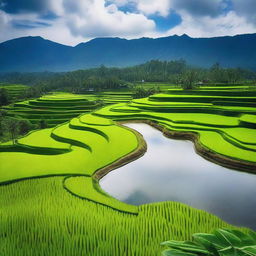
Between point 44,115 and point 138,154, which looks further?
point 44,115

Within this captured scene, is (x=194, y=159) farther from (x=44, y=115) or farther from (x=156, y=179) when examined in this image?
(x=44, y=115)

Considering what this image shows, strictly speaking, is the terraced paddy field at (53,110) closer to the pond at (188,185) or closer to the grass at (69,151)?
the grass at (69,151)

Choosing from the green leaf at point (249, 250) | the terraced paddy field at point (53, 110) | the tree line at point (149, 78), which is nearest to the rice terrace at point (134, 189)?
the green leaf at point (249, 250)

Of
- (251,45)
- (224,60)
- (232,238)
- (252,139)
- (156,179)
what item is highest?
(251,45)

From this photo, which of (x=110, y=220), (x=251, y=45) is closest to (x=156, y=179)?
(x=110, y=220)

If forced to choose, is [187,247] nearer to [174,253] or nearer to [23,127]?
[174,253]

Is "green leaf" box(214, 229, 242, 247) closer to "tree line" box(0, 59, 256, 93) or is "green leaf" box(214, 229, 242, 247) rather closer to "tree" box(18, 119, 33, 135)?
"tree" box(18, 119, 33, 135)

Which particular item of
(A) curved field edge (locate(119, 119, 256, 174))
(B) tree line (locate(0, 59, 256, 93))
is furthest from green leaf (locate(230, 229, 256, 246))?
(B) tree line (locate(0, 59, 256, 93))
